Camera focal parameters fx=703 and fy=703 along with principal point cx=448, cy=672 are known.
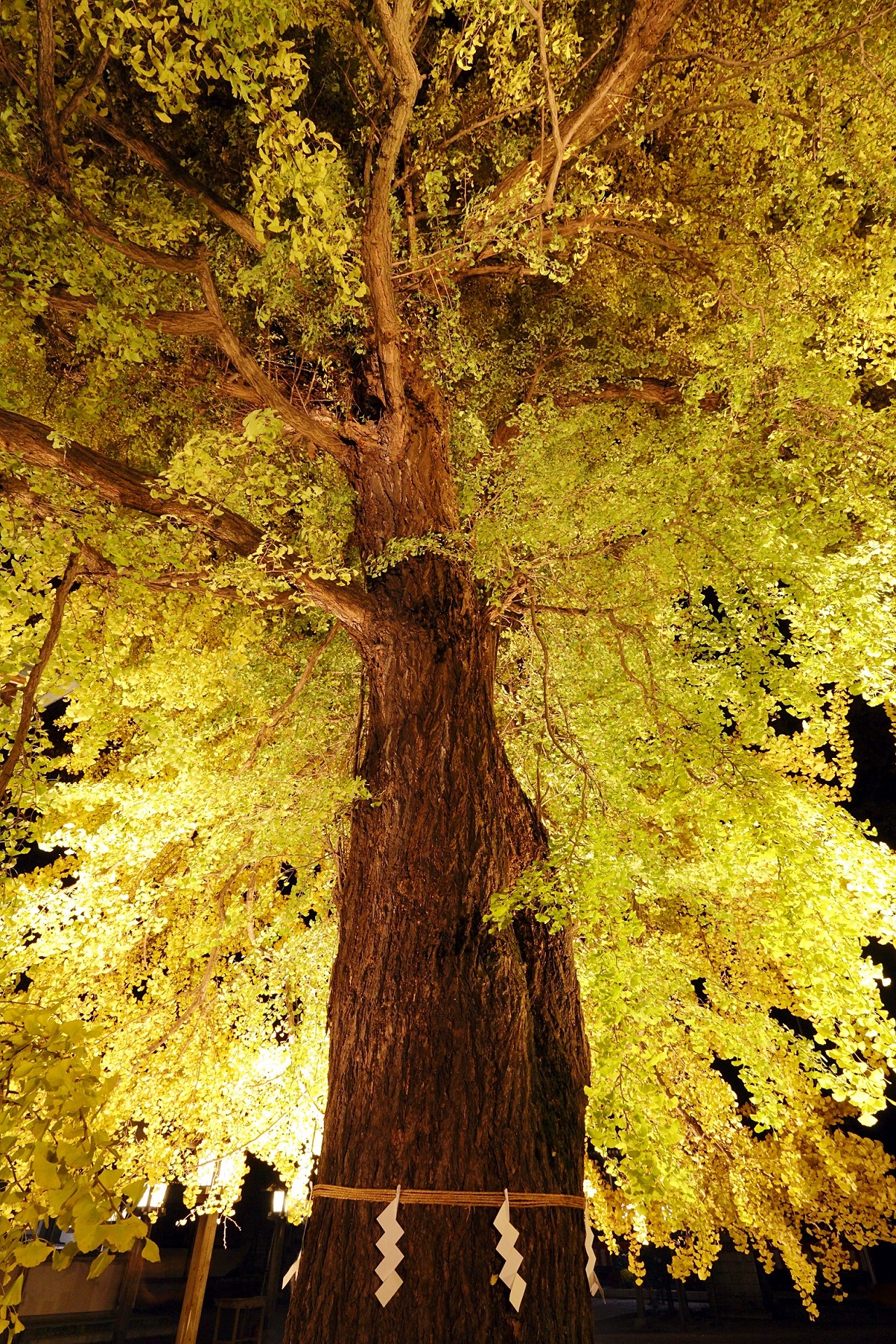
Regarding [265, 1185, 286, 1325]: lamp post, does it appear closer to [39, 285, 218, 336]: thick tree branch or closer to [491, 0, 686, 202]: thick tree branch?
[39, 285, 218, 336]: thick tree branch

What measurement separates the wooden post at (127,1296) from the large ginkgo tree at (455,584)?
26.1 ft

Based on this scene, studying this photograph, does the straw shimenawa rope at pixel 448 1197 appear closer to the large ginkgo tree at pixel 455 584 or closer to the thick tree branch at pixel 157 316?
the large ginkgo tree at pixel 455 584

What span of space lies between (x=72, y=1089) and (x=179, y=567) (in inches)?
147

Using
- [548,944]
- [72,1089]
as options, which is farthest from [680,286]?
[72,1089]

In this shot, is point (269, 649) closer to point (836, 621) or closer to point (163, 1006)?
point (163, 1006)

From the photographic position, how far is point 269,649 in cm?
707

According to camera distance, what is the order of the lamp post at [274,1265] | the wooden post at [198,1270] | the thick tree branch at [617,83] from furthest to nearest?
the lamp post at [274,1265] < the wooden post at [198,1270] < the thick tree branch at [617,83]

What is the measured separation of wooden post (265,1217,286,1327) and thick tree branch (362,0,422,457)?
20386 millimetres

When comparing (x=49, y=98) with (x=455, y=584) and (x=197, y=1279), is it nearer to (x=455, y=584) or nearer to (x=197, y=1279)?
(x=455, y=584)

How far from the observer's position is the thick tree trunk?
2584 mm

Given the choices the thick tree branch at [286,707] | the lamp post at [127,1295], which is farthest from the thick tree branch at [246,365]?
the lamp post at [127,1295]

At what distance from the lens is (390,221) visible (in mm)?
4332

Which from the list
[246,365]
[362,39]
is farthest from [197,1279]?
[362,39]

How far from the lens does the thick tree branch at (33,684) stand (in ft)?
11.6
